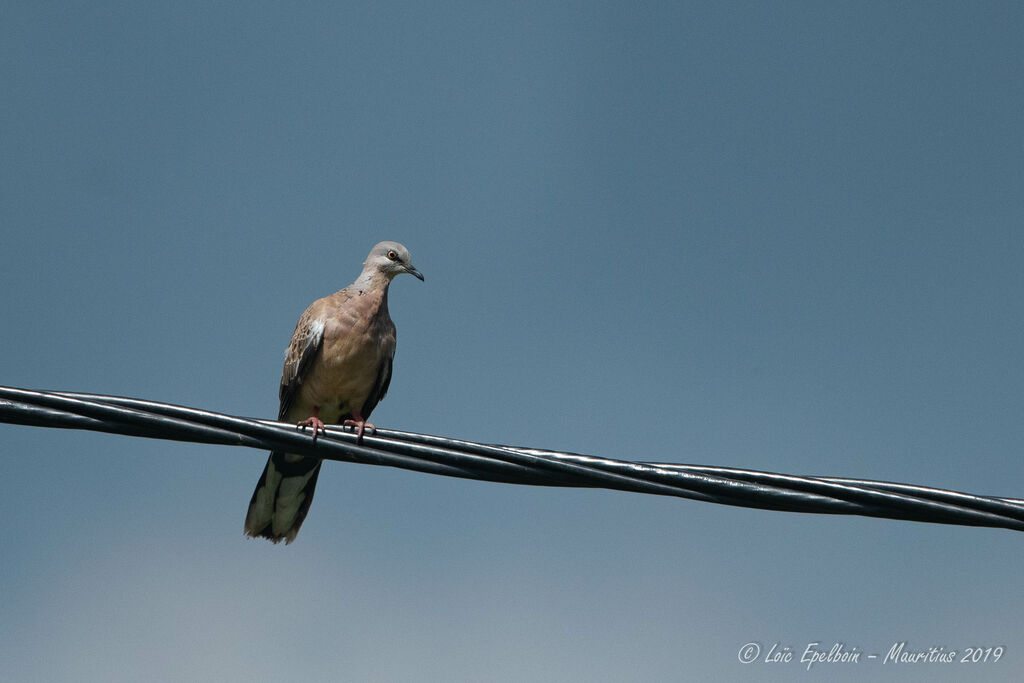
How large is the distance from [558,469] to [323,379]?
4.04 metres

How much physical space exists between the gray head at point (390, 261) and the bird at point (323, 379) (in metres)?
0.15

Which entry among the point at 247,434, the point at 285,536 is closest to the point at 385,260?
the point at 285,536

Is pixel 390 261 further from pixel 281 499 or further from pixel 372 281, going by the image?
pixel 281 499

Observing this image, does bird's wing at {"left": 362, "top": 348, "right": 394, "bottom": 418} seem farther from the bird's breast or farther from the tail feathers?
the tail feathers

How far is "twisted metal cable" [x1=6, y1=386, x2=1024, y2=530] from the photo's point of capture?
320 centimetres

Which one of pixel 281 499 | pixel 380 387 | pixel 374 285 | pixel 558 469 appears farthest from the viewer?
pixel 374 285

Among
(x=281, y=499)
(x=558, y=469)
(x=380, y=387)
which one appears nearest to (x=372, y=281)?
(x=380, y=387)

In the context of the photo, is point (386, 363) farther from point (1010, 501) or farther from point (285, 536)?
point (1010, 501)

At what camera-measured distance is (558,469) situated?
11.1ft

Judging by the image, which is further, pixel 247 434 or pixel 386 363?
pixel 386 363

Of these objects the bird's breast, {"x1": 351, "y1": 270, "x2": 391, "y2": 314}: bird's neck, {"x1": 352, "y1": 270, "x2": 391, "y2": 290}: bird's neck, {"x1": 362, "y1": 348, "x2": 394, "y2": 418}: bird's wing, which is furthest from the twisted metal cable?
{"x1": 352, "y1": 270, "x2": 391, "y2": 290}: bird's neck

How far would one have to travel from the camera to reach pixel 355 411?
24.2ft

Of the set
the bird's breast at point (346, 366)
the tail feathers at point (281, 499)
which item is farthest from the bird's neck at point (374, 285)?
the tail feathers at point (281, 499)

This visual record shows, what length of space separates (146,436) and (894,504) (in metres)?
2.31
